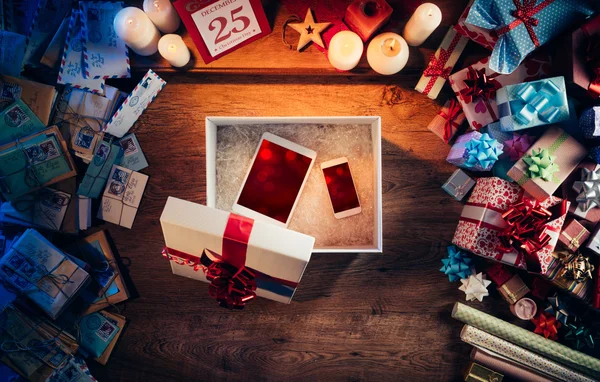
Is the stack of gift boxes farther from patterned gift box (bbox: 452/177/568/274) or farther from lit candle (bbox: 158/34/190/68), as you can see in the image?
lit candle (bbox: 158/34/190/68)

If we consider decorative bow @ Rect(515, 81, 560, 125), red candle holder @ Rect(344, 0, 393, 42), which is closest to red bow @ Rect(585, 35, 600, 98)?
decorative bow @ Rect(515, 81, 560, 125)

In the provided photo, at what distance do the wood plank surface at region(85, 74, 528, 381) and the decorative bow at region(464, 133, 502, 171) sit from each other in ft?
0.53

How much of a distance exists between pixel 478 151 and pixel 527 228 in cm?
26

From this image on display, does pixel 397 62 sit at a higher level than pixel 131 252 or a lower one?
higher

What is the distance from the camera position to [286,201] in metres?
1.30

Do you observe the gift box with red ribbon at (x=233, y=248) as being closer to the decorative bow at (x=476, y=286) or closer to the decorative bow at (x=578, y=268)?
the decorative bow at (x=476, y=286)

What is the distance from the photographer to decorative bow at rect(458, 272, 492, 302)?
1328mm

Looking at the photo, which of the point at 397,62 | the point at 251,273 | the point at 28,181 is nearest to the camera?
the point at 251,273

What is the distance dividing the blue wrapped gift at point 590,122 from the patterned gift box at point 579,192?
3.7 inches

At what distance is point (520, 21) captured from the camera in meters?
1.15

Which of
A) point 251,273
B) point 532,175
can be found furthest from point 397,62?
point 251,273

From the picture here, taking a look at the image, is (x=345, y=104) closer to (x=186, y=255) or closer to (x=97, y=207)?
(x=186, y=255)

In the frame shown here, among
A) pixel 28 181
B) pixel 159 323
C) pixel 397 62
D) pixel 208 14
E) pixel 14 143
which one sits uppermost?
pixel 208 14

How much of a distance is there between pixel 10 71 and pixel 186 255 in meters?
0.89
